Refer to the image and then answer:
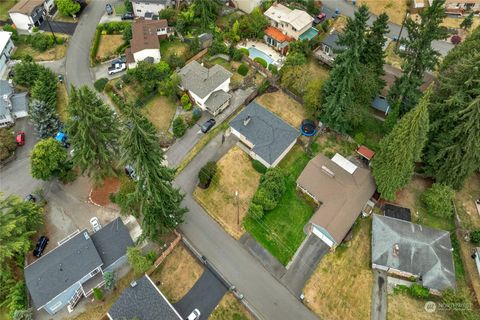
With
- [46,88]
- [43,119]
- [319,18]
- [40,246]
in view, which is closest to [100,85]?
[46,88]

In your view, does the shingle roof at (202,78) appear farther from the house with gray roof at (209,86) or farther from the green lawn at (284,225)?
the green lawn at (284,225)

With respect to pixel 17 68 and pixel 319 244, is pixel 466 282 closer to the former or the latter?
pixel 319 244

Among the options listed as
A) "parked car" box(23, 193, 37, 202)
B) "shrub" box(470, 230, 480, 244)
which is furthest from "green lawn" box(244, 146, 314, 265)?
"parked car" box(23, 193, 37, 202)

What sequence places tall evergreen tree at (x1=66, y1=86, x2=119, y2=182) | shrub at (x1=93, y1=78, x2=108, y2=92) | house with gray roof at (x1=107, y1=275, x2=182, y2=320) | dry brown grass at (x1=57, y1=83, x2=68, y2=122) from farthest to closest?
shrub at (x1=93, y1=78, x2=108, y2=92) < dry brown grass at (x1=57, y1=83, x2=68, y2=122) < tall evergreen tree at (x1=66, y1=86, x2=119, y2=182) < house with gray roof at (x1=107, y1=275, x2=182, y2=320)

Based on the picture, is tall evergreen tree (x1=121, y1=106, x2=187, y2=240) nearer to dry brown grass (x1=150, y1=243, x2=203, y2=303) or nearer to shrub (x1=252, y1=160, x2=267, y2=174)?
dry brown grass (x1=150, y1=243, x2=203, y2=303)

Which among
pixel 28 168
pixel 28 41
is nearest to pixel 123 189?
pixel 28 168

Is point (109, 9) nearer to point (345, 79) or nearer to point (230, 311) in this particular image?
point (345, 79)

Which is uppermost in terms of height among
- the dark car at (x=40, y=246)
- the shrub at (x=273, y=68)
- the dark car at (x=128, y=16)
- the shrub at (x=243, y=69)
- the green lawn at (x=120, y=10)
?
the green lawn at (x=120, y=10)

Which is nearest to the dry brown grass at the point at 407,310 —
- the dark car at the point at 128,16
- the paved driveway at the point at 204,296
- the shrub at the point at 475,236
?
the shrub at the point at 475,236
